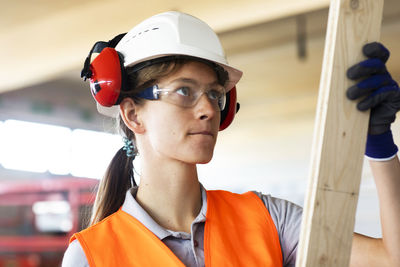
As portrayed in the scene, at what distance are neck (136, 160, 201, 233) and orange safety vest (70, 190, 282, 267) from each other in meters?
0.09

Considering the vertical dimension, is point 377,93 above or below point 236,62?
below

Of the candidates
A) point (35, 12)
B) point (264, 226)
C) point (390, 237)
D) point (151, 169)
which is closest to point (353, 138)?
point (390, 237)

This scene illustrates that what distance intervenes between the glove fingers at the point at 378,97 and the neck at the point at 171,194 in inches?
32.0

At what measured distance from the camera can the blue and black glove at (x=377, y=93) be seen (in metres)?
1.43

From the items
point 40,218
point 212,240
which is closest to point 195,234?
point 212,240

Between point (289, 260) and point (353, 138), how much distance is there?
82 centimetres

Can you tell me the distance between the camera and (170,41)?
2.02 m

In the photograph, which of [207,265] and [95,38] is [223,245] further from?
[95,38]

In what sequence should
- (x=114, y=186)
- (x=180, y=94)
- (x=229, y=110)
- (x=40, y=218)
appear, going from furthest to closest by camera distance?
1. (x=40, y=218)
2. (x=114, y=186)
3. (x=229, y=110)
4. (x=180, y=94)

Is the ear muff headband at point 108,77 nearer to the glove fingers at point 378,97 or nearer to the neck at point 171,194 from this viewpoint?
the neck at point 171,194

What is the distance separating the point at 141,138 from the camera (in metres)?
2.10

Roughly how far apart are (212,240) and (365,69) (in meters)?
0.93

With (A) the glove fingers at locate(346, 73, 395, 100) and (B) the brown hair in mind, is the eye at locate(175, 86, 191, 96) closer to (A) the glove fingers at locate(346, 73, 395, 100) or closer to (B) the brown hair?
(B) the brown hair

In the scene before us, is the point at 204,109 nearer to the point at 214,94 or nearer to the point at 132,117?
the point at 214,94
